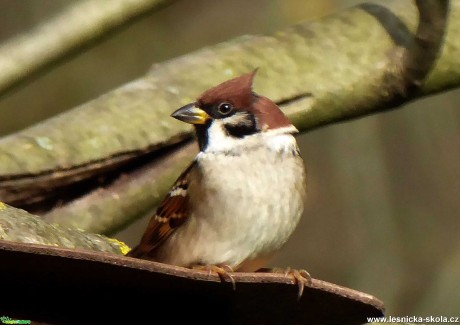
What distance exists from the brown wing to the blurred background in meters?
2.19

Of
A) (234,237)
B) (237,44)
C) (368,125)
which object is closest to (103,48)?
(368,125)

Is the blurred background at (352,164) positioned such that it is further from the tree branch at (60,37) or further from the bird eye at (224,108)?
the bird eye at (224,108)

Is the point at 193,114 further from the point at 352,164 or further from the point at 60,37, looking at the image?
the point at 352,164

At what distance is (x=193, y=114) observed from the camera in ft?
8.39

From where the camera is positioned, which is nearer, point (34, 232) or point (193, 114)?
point (34, 232)

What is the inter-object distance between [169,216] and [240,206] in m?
0.20

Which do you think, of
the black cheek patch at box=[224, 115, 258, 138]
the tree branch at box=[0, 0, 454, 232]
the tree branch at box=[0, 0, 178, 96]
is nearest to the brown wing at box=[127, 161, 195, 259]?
the black cheek patch at box=[224, 115, 258, 138]

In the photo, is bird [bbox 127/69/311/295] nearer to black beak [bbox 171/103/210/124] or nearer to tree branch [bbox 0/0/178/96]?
black beak [bbox 171/103/210/124]

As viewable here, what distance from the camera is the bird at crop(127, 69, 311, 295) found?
2.42 m

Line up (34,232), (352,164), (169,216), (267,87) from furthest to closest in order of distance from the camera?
1. (352,164)
2. (267,87)
3. (169,216)
4. (34,232)

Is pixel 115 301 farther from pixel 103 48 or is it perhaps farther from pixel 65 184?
pixel 103 48

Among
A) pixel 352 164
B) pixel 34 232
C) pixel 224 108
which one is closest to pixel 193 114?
pixel 224 108

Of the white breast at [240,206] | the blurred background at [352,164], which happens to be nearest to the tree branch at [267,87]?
the white breast at [240,206]

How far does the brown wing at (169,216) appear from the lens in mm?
2531
